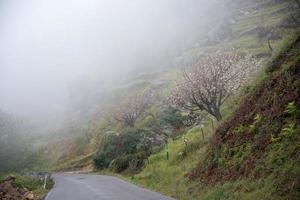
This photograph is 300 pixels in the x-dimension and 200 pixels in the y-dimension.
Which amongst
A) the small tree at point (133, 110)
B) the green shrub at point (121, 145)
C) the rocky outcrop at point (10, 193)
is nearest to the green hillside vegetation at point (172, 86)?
the green shrub at point (121, 145)

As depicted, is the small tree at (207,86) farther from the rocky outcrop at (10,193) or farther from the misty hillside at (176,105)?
the rocky outcrop at (10,193)

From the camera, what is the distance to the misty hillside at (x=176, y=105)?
53.3 feet

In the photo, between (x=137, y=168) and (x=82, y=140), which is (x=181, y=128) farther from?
(x=82, y=140)

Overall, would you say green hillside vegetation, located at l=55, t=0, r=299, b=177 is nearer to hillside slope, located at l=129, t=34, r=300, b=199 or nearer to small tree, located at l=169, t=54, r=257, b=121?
small tree, located at l=169, t=54, r=257, b=121

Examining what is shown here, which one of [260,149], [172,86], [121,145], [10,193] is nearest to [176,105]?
[121,145]

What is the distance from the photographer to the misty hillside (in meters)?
16.2

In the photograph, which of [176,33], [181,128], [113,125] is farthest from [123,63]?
[181,128]

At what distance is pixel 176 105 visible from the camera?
3925 centimetres

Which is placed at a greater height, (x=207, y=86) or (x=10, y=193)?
(x=207, y=86)

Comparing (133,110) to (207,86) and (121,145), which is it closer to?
(121,145)

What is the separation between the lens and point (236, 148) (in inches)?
704

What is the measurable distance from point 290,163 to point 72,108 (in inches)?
5047

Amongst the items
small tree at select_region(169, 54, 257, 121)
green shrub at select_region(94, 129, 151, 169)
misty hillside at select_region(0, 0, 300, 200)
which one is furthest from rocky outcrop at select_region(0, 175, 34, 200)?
green shrub at select_region(94, 129, 151, 169)

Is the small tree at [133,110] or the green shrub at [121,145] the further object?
the small tree at [133,110]
